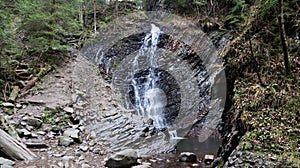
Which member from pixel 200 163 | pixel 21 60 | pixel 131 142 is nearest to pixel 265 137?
pixel 200 163

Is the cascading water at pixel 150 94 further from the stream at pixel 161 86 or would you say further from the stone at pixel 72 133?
the stone at pixel 72 133

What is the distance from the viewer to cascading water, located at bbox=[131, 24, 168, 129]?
10.7m

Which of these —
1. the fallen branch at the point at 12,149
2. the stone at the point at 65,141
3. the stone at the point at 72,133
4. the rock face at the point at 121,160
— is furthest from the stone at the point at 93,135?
the fallen branch at the point at 12,149

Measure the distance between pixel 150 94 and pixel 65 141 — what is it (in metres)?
5.42

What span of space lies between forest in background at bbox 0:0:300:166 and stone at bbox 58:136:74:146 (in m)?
2.87

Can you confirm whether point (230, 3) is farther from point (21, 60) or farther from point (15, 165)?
point (15, 165)

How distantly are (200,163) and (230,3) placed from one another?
35.1 ft

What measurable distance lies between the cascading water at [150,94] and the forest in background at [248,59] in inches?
130

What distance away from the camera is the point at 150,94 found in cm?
1182

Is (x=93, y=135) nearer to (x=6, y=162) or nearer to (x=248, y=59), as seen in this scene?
(x=6, y=162)

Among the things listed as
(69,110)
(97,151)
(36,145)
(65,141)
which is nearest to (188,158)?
(97,151)

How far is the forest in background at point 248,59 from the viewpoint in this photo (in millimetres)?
4266

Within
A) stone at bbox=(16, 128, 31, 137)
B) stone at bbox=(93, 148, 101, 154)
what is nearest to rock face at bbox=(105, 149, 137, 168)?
stone at bbox=(93, 148, 101, 154)

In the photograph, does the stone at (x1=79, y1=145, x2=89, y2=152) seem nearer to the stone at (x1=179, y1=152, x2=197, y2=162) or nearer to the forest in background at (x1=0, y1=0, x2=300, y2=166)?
the stone at (x1=179, y1=152, x2=197, y2=162)
